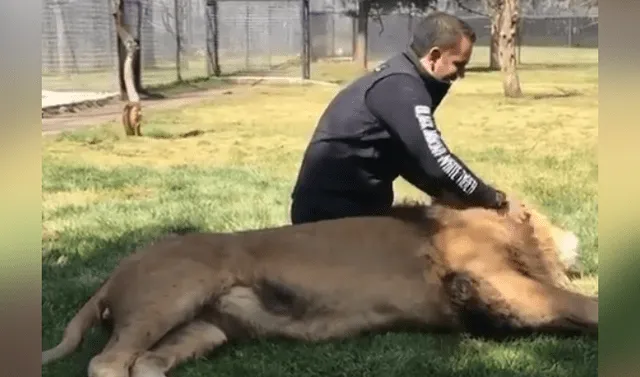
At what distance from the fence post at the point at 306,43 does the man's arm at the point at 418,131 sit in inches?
5.6

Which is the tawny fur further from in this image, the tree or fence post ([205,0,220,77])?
Answer: the tree

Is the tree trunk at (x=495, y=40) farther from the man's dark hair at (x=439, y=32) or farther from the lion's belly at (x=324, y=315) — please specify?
the lion's belly at (x=324, y=315)

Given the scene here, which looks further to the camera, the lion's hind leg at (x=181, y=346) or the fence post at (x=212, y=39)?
the fence post at (x=212, y=39)

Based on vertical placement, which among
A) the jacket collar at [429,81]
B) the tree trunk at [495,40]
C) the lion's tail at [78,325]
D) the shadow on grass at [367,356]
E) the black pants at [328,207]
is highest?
the tree trunk at [495,40]

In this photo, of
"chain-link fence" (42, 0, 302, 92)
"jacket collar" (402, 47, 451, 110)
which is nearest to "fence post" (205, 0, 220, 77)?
"chain-link fence" (42, 0, 302, 92)

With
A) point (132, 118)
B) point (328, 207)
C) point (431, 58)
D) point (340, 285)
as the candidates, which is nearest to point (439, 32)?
point (431, 58)

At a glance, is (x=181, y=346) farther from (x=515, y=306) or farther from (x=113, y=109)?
(x=515, y=306)

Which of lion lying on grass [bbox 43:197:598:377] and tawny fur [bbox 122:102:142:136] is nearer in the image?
lion lying on grass [bbox 43:197:598:377]

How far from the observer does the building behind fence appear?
183 cm

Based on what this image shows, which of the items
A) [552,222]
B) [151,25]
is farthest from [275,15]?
[552,222]

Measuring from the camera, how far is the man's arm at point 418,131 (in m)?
1.78

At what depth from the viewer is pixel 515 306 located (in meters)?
1.81

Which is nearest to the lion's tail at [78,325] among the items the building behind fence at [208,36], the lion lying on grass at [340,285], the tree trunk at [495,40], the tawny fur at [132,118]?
the lion lying on grass at [340,285]

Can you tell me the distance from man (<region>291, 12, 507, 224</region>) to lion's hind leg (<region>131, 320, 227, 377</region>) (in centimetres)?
32
